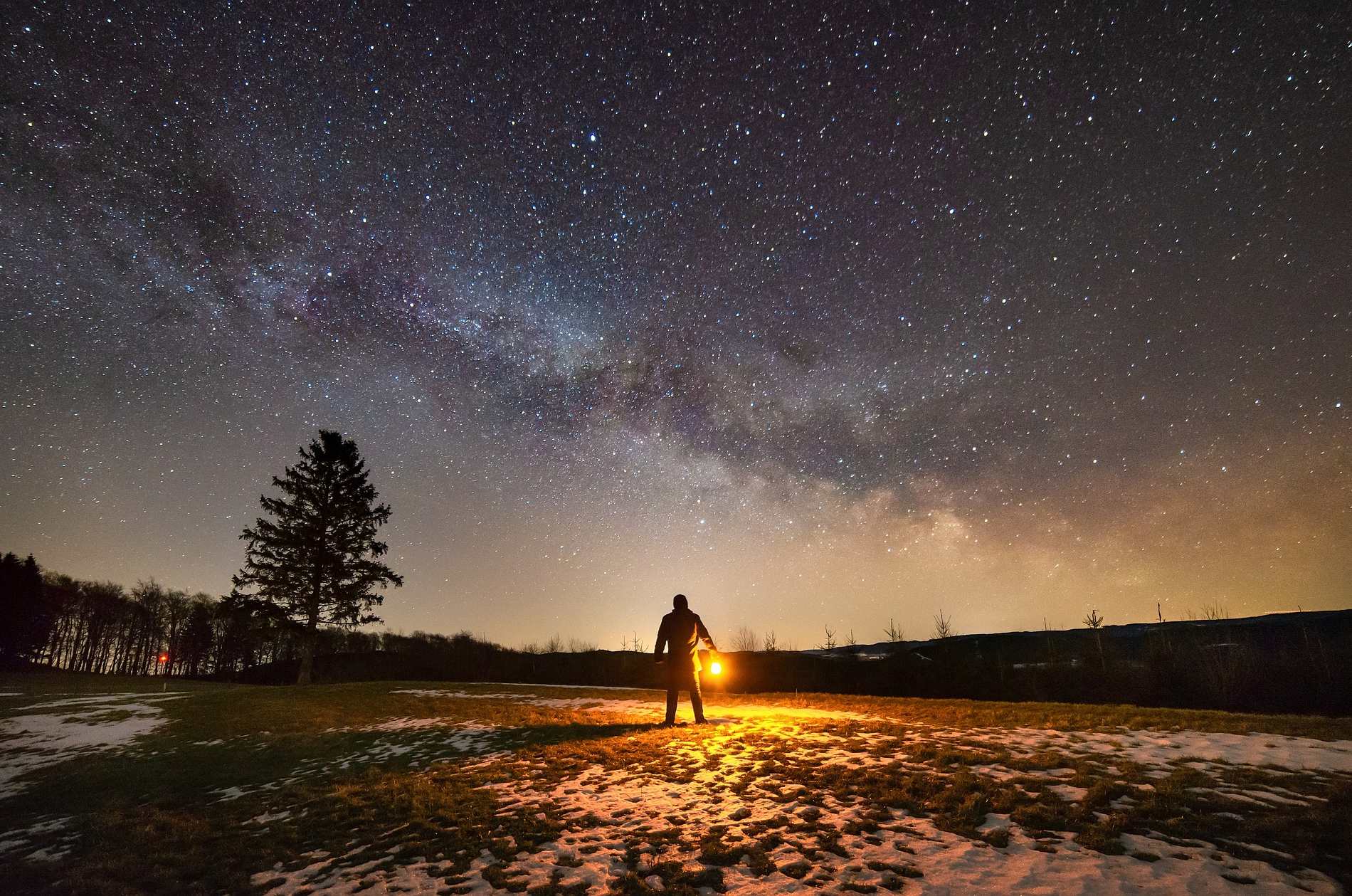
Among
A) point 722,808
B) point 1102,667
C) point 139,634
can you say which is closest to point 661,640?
point 722,808

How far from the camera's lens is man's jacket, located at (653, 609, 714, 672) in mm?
13016

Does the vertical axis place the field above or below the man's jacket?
below

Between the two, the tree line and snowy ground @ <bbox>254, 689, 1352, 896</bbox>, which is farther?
the tree line

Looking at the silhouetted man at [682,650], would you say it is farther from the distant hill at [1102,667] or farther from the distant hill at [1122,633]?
the distant hill at [1122,633]

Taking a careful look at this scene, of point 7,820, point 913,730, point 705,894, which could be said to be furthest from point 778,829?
point 7,820

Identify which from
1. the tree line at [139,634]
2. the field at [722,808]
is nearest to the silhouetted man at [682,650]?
the field at [722,808]

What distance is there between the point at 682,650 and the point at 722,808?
6.03m

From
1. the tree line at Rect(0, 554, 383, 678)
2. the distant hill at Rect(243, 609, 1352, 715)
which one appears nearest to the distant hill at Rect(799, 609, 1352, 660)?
the distant hill at Rect(243, 609, 1352, 715)

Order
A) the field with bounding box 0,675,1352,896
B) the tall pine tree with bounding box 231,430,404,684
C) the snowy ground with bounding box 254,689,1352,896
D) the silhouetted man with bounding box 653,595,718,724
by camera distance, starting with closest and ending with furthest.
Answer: the snowy ground with bounding box 254,689,1352,896, the field with bounding box 0,675,1352,896, the silhouetted man with bounding box 653,595,718,724, the tall pine tree with bounding box 231,430,404,684

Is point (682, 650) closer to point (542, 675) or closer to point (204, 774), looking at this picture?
point (204, 774)

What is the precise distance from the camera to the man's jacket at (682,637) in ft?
42.7

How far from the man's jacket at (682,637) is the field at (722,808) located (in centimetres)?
152

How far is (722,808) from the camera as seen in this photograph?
7.03 meters

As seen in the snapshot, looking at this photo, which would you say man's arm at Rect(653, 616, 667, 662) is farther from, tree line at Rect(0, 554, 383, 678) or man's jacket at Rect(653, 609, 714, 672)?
tree line at Rect(0, 554, 383, 678)
